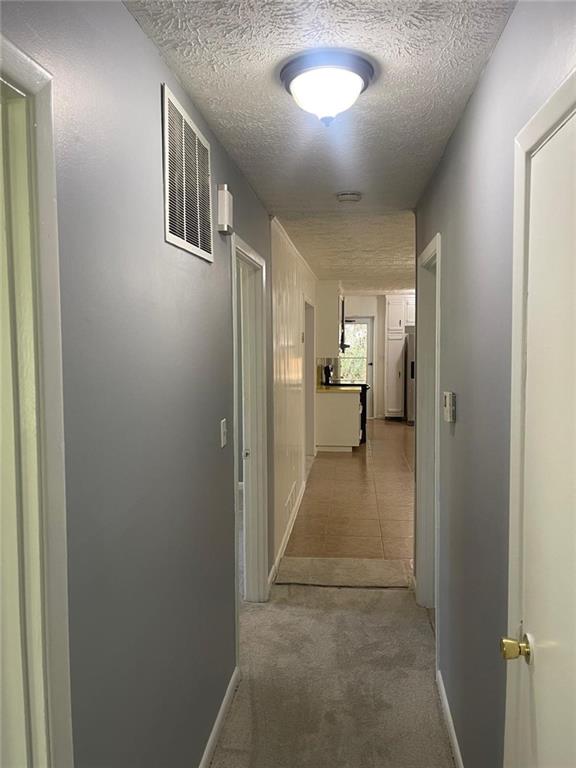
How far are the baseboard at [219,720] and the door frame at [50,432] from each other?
1.27 metres

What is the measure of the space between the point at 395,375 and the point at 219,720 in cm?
929

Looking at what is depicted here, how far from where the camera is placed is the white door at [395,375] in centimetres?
1116

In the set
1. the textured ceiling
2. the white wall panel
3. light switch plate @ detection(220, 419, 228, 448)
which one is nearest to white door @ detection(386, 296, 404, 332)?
the white wall panel

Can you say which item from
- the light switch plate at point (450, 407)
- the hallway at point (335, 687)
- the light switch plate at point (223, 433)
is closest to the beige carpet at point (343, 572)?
the hallway at point (335, 687)

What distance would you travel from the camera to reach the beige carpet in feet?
12.3

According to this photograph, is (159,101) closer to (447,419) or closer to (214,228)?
(214,228)

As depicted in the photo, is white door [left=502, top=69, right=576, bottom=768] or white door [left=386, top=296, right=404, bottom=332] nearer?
white door [left=502, top=69, right=576, bottom=768]

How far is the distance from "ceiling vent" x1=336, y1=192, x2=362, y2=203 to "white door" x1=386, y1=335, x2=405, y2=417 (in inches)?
316

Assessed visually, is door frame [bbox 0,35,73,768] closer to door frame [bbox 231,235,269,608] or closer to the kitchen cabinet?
door frame [bbox 231,235,269,608]

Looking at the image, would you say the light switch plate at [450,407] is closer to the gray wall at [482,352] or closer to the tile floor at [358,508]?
the gray wall at [482,352]

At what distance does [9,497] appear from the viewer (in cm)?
97

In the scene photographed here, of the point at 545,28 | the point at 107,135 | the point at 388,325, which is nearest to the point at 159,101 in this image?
the point at 107,135

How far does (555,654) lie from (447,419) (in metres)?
1.32

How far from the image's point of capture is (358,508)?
5383mm
